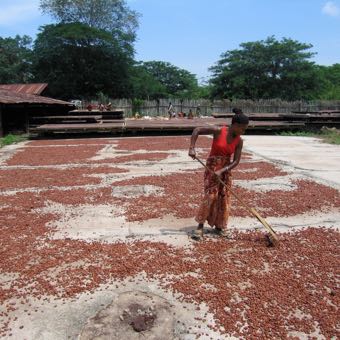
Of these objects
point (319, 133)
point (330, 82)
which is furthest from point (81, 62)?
point (330, 82)

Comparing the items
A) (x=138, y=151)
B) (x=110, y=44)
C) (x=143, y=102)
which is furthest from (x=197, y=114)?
(x=138, y=151)

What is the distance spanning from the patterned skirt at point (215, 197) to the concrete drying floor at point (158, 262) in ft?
0.82

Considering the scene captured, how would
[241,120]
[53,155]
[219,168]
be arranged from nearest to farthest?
[241,120], [219,168], [53,155]

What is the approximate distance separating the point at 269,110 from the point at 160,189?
27.2 m

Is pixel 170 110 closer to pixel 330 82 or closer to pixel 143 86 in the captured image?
pixel 143 86

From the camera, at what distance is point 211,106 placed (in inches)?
1325

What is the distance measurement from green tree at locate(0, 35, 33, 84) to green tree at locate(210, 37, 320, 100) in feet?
65.4

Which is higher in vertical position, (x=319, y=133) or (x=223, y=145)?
(x=223, y=145)

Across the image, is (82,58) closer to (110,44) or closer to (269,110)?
(110,44)

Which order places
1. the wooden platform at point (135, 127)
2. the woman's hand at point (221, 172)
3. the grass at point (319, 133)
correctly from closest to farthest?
the woman's hand at point (221, 172) < the grass at point (319, 133) < the wooden platform at point (135, 127)

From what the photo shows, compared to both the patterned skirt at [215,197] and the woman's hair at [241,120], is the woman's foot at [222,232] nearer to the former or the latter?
the patterned skirt at [215,197]

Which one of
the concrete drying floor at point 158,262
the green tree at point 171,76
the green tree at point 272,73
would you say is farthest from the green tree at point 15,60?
the concrete drying floor at point 158,262

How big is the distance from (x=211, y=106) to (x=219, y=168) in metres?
29.2

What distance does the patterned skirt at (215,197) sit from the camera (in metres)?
5.10
